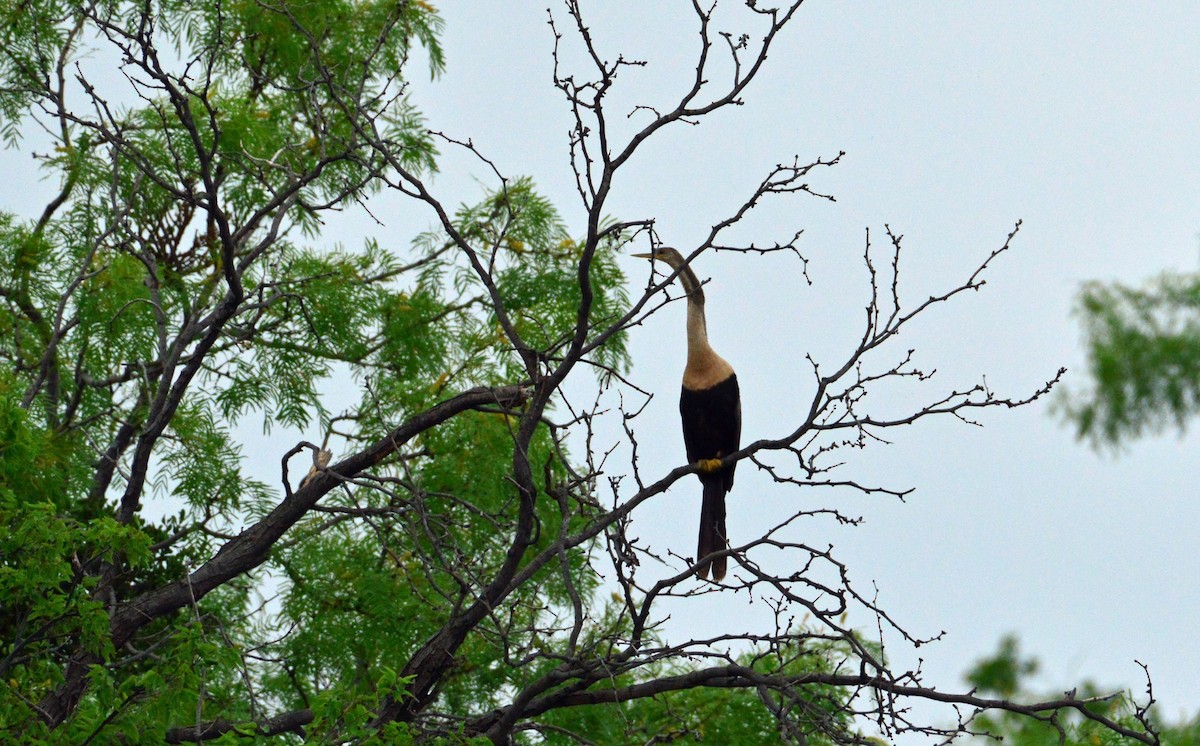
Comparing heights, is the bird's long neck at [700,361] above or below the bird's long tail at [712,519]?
above

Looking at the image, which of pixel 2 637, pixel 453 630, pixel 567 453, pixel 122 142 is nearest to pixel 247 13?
pixel 122 142

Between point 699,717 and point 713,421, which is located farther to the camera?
point 699,717

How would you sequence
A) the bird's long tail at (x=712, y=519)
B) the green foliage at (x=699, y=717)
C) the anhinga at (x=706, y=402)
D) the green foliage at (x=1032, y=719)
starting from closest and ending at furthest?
A: the green foliage at (x=1032, y=719)
the bird's long tail at (x=712, y=519)
the anhinga at (x=706, y=402)
the green foliage at (x=699, y=717)

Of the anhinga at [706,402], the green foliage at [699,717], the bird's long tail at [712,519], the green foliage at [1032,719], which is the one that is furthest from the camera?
the green foliage at [699,717]

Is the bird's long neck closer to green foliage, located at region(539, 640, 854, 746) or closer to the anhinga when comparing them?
the anhinga

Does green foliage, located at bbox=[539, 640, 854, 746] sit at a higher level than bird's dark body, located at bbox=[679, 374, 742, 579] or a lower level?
lower

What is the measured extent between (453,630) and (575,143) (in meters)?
1.74

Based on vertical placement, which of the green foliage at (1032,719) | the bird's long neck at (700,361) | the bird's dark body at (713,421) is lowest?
the green foliage at (1032,719)

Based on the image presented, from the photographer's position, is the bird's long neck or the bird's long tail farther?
the bird's long neck

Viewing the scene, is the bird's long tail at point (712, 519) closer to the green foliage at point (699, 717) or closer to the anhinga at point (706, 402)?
the anhinga at point (706, 402)

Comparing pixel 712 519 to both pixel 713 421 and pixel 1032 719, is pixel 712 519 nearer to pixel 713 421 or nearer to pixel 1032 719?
pixel 713 421

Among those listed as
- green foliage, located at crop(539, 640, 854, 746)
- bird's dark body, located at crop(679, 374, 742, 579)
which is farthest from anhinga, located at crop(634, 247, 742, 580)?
green foliage, located at crop(539, 640, 854, 746)

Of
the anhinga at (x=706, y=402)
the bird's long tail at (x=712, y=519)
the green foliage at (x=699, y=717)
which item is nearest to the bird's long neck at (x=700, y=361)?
the anhinga at (x=706, y=402)

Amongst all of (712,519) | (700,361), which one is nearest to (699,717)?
(712,519)
